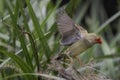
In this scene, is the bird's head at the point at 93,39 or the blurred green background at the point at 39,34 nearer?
the bird's head at the point at 93,39

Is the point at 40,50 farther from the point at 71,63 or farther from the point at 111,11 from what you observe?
the point at 111,11

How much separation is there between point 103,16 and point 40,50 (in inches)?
86.6

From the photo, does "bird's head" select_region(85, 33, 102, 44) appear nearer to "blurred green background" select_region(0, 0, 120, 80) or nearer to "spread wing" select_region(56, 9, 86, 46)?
"spread wing" select_region(56, 9, 86, 46)

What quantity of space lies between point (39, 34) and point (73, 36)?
0.48 ft

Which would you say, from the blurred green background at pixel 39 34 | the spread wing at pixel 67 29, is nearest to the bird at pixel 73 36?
the spread wing at pixel 67 29

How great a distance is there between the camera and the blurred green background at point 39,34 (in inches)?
46.9

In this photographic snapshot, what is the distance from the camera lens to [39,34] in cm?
124

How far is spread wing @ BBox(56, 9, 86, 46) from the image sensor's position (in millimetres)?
1096

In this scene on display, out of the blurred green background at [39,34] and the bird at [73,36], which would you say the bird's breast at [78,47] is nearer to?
the bird at [73,36]

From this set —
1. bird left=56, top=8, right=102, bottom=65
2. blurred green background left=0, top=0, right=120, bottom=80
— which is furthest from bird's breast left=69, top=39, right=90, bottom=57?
blurred green background left=0, top=0, right=120, bottom=80

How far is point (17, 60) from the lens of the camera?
1132 mm

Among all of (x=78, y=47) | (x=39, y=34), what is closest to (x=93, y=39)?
(x=78, y=47)

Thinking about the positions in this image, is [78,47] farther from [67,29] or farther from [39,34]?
[39,34]

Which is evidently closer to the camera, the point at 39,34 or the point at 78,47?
the point at 78,47
